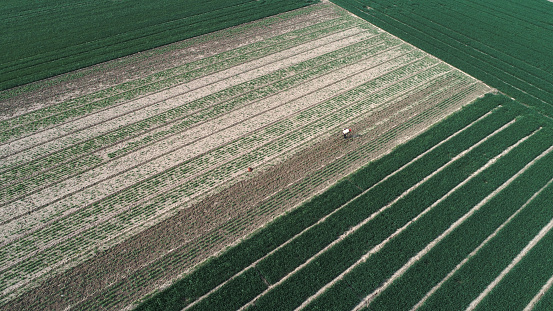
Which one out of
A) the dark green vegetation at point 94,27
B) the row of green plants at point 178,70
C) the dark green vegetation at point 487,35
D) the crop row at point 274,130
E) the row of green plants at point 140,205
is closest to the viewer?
the row of green plants at point 140,205

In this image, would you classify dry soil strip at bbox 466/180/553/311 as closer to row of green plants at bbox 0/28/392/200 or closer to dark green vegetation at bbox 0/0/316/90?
row of green plants at bbox 0/28/392/200

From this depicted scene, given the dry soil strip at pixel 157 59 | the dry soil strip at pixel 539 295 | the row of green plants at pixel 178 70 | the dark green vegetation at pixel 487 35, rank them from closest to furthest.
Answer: the dry soil strip at pixel 539 295 < the row of green plants at pixel 178 70 < the dry soil strip at pixel 157 59 < the dark green vegetation at pixel 487 35

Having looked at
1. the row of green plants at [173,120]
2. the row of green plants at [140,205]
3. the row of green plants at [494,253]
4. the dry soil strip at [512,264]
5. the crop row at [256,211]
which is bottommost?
the dry soil strip at [512,264]

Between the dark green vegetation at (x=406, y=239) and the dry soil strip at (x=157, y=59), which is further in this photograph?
the dry soil strip at (x=157, y=59)

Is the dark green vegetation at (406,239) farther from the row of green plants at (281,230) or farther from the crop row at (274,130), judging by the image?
the crop row at (274,130)

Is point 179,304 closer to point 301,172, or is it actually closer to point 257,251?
point 257,251

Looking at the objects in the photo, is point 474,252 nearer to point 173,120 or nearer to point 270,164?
point 270,164

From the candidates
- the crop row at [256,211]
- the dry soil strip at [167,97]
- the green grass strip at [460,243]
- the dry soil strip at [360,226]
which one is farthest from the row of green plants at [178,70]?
the green grass strip at [460,243]
